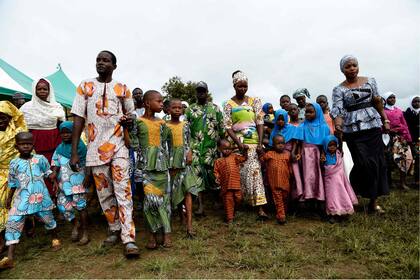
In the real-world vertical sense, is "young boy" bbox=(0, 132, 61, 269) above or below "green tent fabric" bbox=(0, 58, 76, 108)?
below

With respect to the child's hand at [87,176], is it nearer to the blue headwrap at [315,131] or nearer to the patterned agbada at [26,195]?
the patterned agbada at [26,195]

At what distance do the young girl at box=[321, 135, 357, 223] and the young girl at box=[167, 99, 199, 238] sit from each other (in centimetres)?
175

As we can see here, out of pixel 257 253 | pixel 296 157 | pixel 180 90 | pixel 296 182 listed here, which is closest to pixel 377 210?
pixel 296 182

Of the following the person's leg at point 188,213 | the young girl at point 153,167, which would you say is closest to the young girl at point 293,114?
the person's leg at point 188,213

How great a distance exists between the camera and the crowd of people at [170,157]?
348 cm

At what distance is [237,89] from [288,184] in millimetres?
1477

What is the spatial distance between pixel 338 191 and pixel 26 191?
3734 mm

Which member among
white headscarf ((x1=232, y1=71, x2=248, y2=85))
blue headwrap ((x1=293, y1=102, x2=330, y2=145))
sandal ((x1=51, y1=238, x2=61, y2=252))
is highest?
white headscarf ((x1=232, y1=71, x2=248, y2=85))

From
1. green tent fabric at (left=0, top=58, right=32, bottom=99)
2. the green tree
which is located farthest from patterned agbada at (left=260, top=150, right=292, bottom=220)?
the green tree

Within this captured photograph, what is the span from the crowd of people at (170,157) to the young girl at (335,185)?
0.01 metres

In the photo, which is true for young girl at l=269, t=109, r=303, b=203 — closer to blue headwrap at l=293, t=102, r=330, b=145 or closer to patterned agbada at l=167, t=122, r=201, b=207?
blue headwrap at l=293, t=102, r=330, b=145

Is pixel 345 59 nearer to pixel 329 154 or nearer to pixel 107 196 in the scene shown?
pixel 329 154

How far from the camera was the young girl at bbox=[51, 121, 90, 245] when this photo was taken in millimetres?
3967

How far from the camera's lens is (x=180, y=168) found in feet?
13.0
